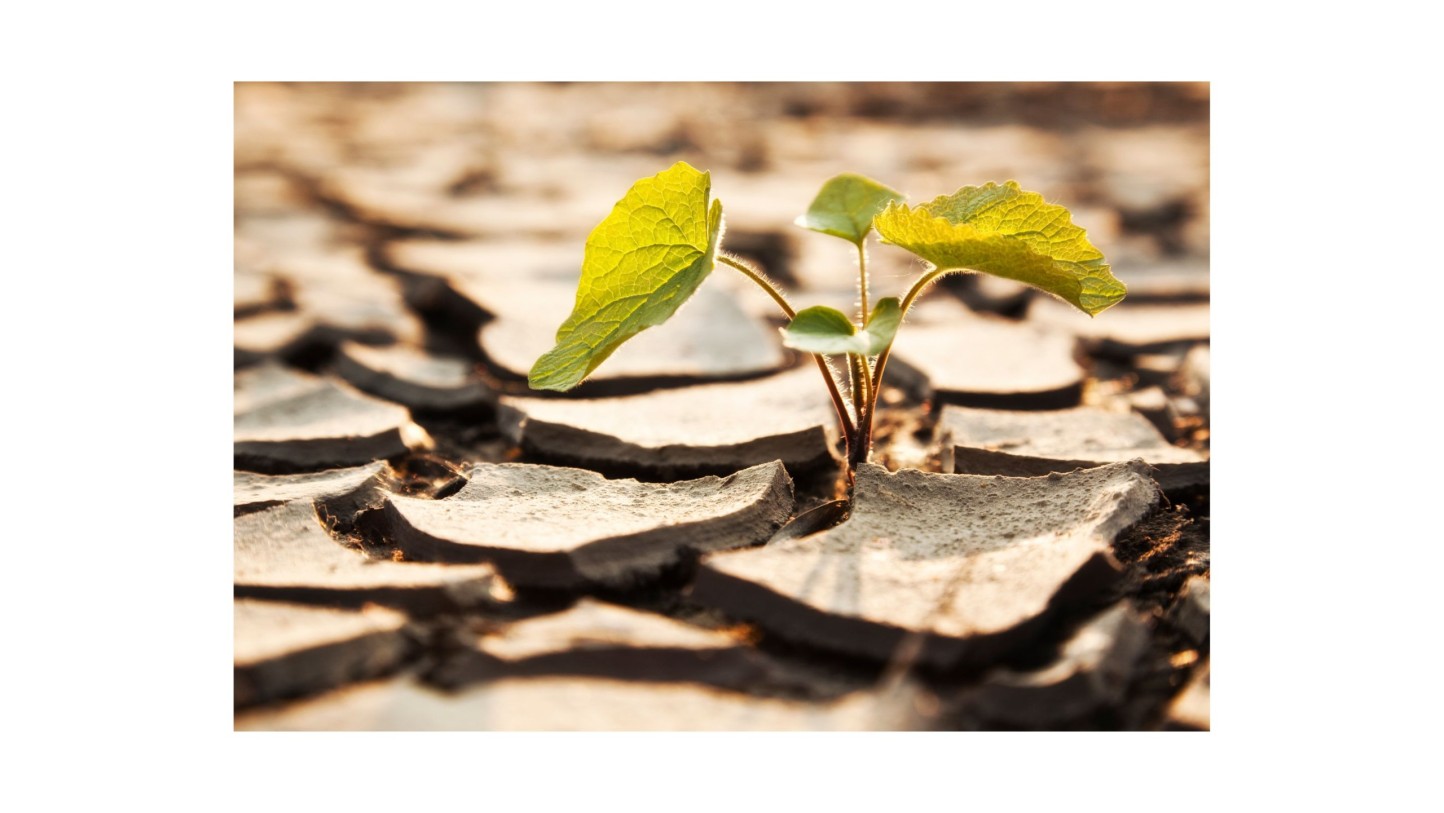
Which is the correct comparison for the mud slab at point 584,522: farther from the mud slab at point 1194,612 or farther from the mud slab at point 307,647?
the mud slab at point 1194,612

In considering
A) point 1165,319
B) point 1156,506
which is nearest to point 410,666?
point 1156,506

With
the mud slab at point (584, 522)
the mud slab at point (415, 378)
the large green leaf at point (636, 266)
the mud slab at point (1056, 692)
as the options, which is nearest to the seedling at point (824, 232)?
the large green leaf at point (636, 266)

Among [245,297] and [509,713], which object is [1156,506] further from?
[245,297]

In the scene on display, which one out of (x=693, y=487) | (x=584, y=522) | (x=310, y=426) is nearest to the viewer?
(x=584, y=522)

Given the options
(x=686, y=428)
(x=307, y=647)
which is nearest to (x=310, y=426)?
(x=686, y=428)

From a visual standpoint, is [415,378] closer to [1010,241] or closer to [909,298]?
[909,298]
